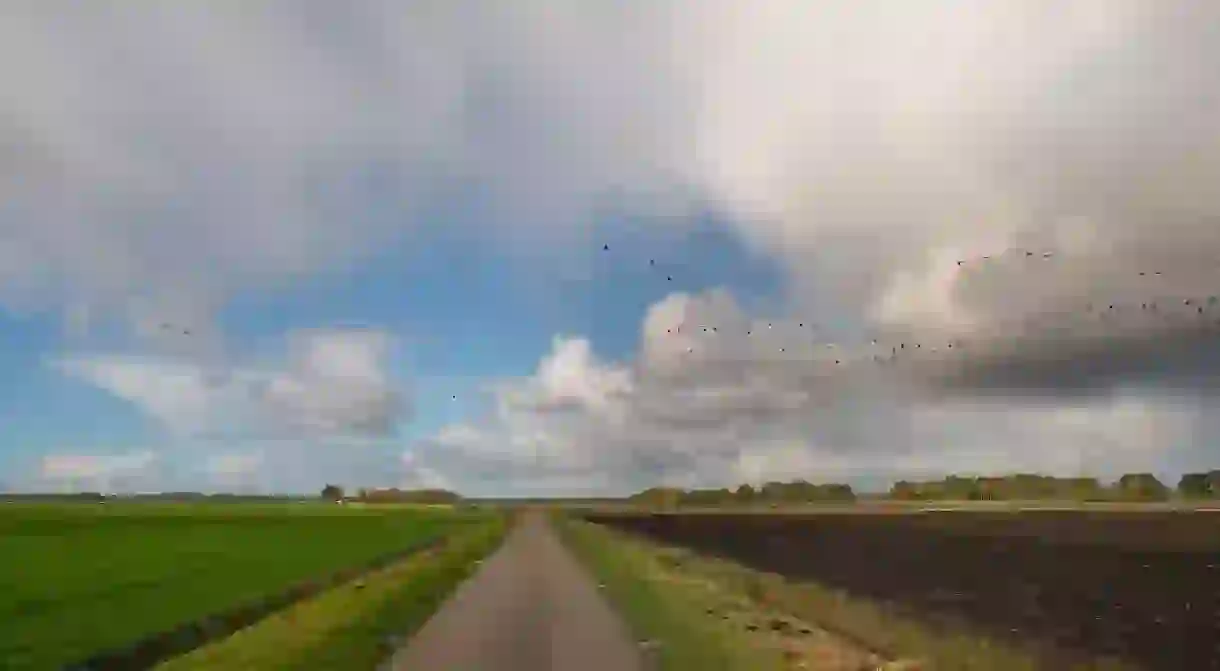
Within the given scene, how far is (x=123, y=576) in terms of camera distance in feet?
137

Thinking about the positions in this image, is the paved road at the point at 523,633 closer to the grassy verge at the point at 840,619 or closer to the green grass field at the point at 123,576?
the grassy verge at the point at 840,619

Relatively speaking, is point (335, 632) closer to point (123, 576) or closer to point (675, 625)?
point (675, 625)

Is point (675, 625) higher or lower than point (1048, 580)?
lower

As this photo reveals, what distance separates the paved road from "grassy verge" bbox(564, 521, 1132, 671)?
2122 mm

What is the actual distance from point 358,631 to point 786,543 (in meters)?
56.8

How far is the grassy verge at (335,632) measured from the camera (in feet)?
65.4

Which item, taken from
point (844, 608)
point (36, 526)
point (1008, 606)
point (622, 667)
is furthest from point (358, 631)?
point (36, 526)

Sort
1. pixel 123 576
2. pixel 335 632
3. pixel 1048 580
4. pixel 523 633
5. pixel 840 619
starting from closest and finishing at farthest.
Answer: pixel 523 633
pixel 335 632
pixel 840 619
pixel 1048 580
pixel 123 576

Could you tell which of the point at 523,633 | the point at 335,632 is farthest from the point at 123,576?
the point at 523,633

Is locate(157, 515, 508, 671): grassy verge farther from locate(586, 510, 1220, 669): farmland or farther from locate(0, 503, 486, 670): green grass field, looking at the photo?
locate(586, 510, 1220, 669): farmland

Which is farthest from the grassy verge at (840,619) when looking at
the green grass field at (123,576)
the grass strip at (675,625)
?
the green grass field at (123,576)

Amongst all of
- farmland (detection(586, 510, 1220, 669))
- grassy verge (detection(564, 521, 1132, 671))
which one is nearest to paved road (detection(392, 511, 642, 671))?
grassy verge (detection(564, 521, 1132, 671))

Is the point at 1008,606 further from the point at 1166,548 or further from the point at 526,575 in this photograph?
the point at 1166,548

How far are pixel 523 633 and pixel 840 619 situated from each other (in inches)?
452
